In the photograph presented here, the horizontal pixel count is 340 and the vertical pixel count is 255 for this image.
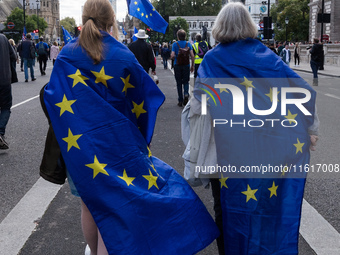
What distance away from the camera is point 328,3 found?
69.7m

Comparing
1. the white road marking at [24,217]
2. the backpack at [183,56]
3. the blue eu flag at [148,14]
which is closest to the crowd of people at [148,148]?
the white road marking at [24,217]

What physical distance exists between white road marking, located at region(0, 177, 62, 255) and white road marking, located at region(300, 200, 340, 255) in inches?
81.0

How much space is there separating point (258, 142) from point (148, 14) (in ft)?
22.3

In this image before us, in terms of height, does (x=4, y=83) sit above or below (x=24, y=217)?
above

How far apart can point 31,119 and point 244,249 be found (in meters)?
8.16

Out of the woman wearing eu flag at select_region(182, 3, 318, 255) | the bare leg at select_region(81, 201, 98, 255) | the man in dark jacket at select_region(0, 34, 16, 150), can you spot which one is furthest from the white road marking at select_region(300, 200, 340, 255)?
the man in dark jacket at select_region(0, 34, 16, 150)

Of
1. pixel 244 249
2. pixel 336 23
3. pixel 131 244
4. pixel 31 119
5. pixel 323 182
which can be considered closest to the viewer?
pixel 131 244

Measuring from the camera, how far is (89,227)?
2973 millimetres

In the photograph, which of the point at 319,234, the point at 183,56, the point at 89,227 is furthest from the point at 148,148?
the point at 183,56

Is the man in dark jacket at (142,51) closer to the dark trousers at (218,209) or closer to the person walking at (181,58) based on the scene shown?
the person walking at (181,58)

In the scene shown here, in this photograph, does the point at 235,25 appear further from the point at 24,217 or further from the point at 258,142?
the point at 24,217

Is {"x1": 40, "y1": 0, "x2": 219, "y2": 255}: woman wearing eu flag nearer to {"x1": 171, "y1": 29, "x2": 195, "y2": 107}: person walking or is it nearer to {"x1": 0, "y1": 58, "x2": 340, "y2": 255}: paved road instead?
{"x1": 0, "y1": 58, "x2": 340, "y2": 255}: paved road

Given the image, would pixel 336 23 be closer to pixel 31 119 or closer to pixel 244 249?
pixel 31 119

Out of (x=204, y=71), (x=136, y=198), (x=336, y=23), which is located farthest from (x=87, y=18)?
(x=336, y=23)
